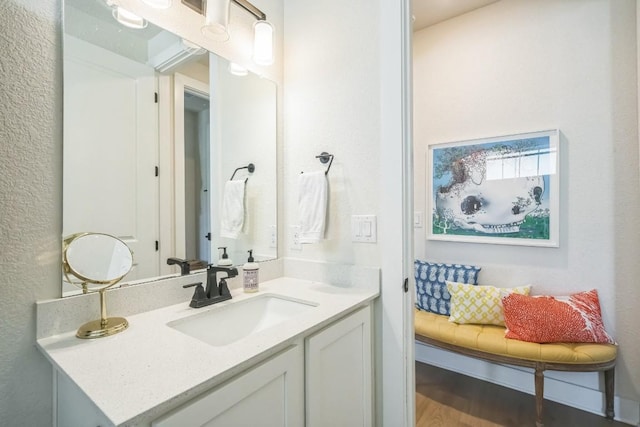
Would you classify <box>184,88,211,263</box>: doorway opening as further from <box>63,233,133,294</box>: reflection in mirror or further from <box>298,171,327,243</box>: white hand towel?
<box>298,171,327,243</box>: white hand towel

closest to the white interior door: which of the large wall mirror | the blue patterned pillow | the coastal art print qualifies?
the large wall mirror

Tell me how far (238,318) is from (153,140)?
0.74m

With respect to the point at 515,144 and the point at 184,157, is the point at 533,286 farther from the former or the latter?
the point at 184,157

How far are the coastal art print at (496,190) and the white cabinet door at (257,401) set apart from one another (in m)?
1.82

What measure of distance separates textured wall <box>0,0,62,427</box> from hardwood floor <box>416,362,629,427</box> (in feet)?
5.91

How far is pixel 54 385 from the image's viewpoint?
2.56 feet

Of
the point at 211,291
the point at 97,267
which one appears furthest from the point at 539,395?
the point at 97,267

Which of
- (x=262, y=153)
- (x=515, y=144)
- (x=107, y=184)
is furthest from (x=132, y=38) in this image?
(x=515, y=144)

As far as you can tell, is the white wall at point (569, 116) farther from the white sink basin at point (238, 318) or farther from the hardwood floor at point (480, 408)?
the white sink basin at point (238, 318)

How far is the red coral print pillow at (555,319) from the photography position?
1.60m

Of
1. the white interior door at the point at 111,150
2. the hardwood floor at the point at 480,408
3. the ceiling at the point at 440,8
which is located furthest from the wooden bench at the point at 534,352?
the ceiling at the point at 440,8

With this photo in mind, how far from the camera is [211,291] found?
43.2 inches

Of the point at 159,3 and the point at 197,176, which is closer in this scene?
the point at 159,3

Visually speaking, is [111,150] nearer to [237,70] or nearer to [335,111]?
[237,70]
